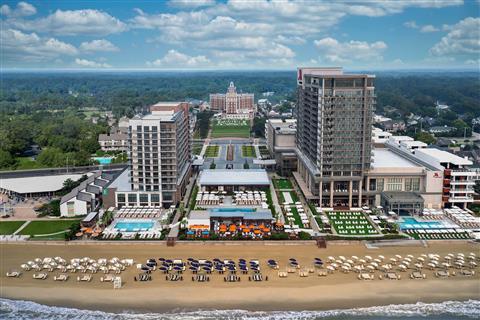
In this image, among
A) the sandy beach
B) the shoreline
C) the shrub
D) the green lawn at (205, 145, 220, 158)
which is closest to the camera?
the shoreline

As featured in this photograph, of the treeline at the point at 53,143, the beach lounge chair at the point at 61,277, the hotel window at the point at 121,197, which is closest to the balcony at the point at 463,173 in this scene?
the hotel window at the point at 121,197

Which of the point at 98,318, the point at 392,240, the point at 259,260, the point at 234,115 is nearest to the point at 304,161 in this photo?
the point at 392,240

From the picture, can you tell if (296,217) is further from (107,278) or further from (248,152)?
(248,152)

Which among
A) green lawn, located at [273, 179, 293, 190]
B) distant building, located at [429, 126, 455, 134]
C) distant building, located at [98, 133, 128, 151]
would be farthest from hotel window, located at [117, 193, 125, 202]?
distant building, located at [429, 126, 455, 134]

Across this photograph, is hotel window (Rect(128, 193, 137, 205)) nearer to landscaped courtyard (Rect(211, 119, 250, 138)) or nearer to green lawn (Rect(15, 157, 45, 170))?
green lawn (Rect(15, 157, 45, 170))

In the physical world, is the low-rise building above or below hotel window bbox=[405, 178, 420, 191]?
below

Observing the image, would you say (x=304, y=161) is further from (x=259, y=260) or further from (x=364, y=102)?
(x=259, y=260)

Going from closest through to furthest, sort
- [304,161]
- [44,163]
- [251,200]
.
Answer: [251,200]
[304,161]
[44,163]
